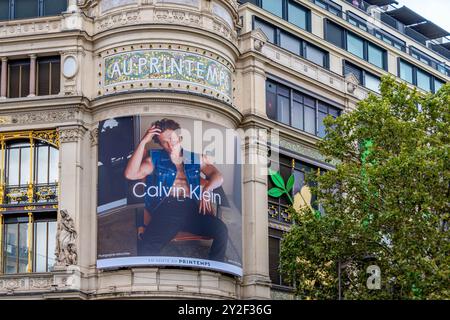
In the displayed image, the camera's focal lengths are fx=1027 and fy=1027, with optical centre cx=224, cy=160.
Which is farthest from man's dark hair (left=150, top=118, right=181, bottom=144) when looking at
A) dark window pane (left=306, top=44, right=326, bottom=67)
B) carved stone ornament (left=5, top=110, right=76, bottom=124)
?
dark window pane (left=306, top=44, right=326, bottom=67)

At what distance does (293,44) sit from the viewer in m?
62.9

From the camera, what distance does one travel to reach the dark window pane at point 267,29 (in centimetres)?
6019

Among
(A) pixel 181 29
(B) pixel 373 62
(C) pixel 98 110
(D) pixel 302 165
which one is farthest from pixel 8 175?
(B) pixel 373 62

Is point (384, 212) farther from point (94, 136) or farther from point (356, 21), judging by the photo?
point (356, 21)

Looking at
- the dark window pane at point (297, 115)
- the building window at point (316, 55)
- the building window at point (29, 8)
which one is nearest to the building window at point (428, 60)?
the building window at point (316, 55)

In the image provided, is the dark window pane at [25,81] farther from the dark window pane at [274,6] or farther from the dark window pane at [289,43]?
the dark window pane at [289,43]

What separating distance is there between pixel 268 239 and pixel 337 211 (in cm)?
622

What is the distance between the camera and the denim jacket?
50188 mm

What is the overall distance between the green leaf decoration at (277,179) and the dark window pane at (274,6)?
10.7 meters

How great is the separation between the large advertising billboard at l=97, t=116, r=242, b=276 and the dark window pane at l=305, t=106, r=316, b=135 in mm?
9589

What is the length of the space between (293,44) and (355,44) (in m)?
7.46
